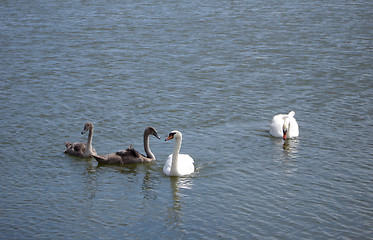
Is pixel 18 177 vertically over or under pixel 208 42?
under

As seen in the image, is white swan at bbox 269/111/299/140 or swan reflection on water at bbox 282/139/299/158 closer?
swan reflection on water at bbox 282/139/299/158

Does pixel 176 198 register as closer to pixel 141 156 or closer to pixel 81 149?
pixel 141 156

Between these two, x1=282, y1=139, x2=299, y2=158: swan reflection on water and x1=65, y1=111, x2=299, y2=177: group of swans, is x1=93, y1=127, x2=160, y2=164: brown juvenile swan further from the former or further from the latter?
x1=282, y1=139, x2=299, y2=158: swan reflection on water

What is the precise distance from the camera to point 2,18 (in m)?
28.6

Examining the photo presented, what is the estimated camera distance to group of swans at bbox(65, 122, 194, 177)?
42.8 feet

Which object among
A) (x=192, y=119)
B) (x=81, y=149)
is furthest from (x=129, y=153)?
(x=192, y=119)

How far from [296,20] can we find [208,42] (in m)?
5.40

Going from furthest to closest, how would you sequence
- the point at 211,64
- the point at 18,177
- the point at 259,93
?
the point at 211,64 → the point at 259,93 → the point at 18,177

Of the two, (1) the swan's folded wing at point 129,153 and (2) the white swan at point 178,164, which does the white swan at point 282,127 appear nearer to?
(2) the white swan at point 178,164

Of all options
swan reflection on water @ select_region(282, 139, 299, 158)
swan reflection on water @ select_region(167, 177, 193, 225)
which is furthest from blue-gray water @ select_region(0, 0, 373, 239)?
swan reflection on water @ select_region(282, 139, 299, 158)

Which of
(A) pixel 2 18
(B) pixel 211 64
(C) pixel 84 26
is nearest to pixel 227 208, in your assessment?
(B) pixel 211 64

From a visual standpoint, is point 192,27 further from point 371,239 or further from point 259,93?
point 371,239

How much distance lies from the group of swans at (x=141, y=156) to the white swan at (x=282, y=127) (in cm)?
272

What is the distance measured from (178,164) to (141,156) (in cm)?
117
